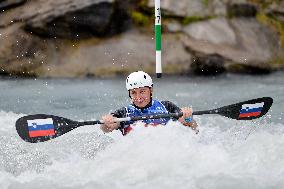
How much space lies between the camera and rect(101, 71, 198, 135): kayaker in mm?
5253

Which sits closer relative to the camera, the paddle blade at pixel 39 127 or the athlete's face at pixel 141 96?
the paddle blade at pixel 39 127

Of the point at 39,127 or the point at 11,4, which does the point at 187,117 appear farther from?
the point at 11,4

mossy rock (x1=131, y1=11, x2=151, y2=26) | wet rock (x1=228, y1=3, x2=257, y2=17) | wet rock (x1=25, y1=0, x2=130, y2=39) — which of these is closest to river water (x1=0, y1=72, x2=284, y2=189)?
wet rock (x1=25, y1=0, x2=130, y2=39)

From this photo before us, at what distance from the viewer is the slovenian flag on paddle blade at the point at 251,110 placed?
220 inches

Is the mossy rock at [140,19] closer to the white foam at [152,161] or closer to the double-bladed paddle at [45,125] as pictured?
the white foam at [152,161]

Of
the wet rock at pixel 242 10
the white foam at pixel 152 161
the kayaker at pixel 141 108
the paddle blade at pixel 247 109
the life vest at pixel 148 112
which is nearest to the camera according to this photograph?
the white foam at pixel 152 161

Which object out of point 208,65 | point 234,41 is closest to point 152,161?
point 208,65

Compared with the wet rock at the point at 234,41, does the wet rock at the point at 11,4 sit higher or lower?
higher

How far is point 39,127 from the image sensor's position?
5.09 meters

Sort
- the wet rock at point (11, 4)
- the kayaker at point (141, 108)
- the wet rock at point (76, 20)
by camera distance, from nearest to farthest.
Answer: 1. the kayaker at point (141, 108)
2. the wet rock at point (76, 20)
3. the wet rock at point (11, 4)

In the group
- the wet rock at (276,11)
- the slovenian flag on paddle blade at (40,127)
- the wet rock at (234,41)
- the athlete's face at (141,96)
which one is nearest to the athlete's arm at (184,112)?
the athlete's face at (141,96)

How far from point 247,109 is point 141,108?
3.60ft

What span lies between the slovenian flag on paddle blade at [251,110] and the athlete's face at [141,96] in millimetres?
980

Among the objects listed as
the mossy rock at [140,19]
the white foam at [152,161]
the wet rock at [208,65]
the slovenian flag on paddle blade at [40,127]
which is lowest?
the white foam at [152,161]
